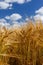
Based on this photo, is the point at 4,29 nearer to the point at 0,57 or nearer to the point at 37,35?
the point at 0,57

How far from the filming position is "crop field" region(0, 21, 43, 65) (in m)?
3.73

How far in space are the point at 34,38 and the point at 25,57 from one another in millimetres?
281

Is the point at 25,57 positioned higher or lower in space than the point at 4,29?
lower

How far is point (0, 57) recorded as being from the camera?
4.04m

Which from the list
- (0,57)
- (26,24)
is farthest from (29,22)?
(0,57)

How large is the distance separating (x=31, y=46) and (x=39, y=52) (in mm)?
139

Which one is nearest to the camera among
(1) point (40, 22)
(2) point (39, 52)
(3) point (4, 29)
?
(2) point (39, 52)

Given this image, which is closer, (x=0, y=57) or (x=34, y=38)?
(x=34, y=38)

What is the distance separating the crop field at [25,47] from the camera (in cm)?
373

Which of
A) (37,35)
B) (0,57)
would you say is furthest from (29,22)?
(0,57)

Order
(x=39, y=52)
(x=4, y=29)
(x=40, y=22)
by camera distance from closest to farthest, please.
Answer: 1. (x=39, y=52)
2. (x=40, y=22)
3. (x=4, y=29)

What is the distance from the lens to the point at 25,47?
149 inches

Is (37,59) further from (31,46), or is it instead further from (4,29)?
(4,29)

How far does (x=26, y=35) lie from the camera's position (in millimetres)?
3803
